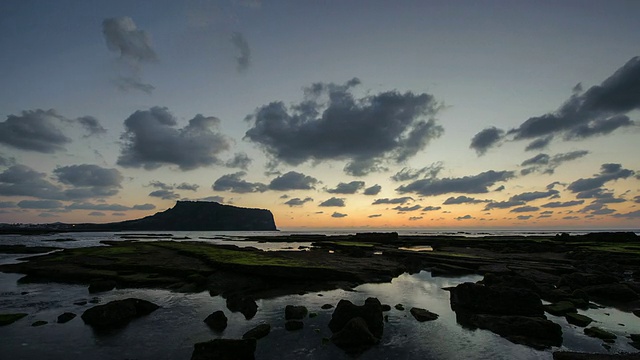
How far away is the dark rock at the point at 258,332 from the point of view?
18969 millimetres

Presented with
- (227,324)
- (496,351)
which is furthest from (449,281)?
(227,324)

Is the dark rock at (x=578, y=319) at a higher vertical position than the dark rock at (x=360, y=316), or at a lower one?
lower

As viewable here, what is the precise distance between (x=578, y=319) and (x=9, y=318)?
40.7 metres

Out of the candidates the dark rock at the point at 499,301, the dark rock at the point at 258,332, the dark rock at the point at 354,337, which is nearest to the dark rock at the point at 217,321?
the dark rock at the point at 258,332

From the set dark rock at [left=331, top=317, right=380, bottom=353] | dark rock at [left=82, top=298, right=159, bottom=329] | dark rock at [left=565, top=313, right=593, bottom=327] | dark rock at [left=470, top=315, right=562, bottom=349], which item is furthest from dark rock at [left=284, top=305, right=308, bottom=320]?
dark rock at [left=565, top=313, right=593, bottom=327]

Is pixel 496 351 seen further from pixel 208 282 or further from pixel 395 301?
pixel 208 282

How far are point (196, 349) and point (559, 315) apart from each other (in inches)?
1034

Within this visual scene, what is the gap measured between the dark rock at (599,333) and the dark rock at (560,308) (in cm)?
371

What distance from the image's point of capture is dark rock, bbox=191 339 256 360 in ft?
49.7

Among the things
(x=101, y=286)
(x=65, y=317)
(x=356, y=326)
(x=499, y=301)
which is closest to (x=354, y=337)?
(x=356, y=326)

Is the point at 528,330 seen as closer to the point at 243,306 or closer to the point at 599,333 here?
the point at 599,333

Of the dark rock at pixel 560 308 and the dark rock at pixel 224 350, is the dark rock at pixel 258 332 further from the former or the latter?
the dark rock at pixel 560 308

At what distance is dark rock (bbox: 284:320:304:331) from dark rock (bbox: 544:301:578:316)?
19989mm

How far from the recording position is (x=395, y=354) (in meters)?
16.9
